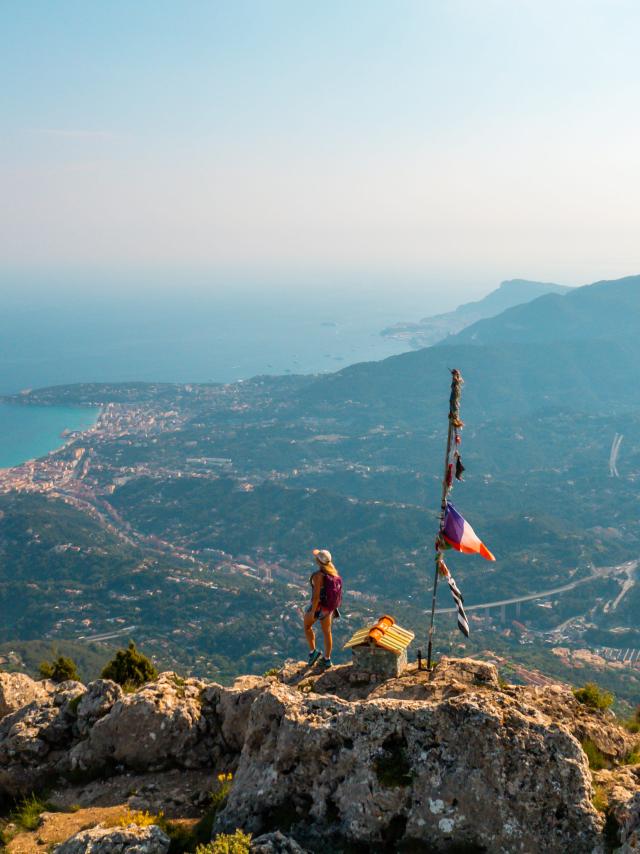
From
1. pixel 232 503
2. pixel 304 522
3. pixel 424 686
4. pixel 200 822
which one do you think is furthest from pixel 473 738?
pixel 232 503

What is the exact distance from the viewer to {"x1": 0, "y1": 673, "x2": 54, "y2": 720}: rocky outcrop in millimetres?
14523

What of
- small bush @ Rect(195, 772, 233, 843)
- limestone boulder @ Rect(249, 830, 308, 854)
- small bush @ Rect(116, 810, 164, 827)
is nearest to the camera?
limestone boulder @ Rect(249, 830, 308, 854)

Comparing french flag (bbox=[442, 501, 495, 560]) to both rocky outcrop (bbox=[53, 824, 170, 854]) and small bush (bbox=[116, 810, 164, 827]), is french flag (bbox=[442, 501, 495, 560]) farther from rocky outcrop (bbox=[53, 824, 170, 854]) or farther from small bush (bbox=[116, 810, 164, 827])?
rocky outcrop (bbox=[53, 824, 170, 854])

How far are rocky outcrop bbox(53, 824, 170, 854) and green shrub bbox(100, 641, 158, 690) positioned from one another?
21.6 ft

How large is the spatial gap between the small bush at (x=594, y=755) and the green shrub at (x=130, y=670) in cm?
980

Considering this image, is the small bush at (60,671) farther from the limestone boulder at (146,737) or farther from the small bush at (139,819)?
the small bush at (139,819)

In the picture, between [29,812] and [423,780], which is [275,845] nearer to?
[423,780]

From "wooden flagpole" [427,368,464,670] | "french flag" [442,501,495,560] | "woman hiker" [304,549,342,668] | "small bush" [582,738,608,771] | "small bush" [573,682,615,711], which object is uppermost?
"wooden flagpole" [427,368,464,670]

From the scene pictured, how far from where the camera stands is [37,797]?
11.2 meters

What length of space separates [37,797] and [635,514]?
166 meters

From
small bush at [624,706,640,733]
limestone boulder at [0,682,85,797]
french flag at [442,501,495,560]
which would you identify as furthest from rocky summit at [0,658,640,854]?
french flag at [442,501,495,560]

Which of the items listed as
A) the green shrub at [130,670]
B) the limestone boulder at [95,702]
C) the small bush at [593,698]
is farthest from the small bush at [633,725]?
the green shrub at [130,670]

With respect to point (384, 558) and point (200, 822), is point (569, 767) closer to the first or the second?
point (200, 822)

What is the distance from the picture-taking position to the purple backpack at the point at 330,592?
12.7 m
